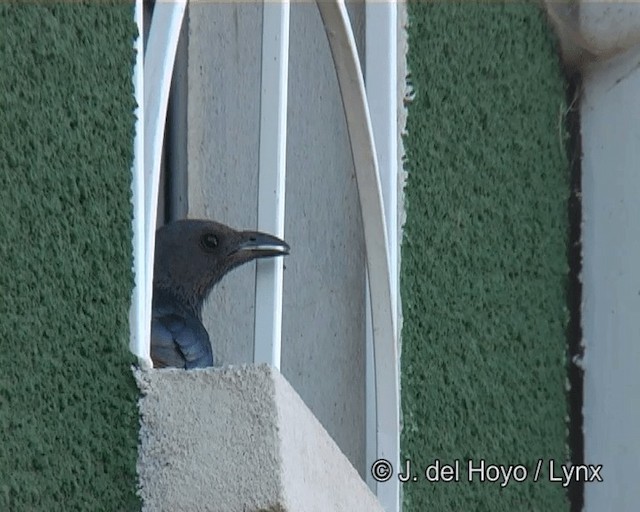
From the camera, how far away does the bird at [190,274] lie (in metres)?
5.46

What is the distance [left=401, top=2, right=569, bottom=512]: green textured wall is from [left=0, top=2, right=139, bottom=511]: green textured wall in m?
1.46

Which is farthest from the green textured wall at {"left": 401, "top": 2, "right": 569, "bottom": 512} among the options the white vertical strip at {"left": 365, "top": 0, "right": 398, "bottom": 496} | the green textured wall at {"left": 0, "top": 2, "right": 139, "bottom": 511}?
the green textured wall at {"left": 0, "top": 2, "right": 139, "bottom": 511}

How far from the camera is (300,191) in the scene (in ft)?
19.3

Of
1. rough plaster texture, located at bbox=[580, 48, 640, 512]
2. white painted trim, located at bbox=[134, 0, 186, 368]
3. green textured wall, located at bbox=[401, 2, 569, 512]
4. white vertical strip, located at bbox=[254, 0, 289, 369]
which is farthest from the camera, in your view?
rough plaster texture, located at bbox=[580, 48, 640, 512]

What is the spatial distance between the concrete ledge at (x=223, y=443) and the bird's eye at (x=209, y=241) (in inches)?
71.6

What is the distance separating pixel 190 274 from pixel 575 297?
1181mm

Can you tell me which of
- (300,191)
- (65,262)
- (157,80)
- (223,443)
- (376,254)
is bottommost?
(223,443)

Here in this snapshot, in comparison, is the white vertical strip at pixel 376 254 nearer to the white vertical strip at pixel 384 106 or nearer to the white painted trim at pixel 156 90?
the white vertical strip at pixel 384 106

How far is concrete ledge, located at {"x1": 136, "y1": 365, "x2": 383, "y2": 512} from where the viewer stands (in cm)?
395

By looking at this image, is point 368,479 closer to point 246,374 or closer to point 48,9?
point 246,374

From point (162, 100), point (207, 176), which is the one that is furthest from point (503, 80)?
point (162, 100)

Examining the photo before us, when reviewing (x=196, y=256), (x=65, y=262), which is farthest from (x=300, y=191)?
(x=65, y=262)

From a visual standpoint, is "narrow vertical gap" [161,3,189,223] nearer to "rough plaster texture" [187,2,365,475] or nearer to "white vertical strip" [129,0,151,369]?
"rough plaster texture" [187,2,365,475]

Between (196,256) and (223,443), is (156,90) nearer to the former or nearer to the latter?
(223,443)
